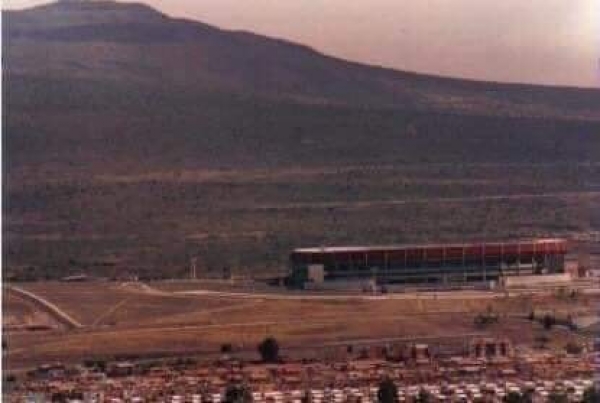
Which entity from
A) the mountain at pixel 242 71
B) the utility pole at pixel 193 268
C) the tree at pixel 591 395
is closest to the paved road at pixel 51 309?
the utility pole at pixel 193 268

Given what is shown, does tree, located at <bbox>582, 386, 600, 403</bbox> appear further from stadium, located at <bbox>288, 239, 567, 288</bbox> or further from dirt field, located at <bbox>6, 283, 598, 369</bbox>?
stadium, located at <bbox>288, 239, 567, 288</bbox>

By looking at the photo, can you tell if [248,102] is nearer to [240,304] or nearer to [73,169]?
[73,169]

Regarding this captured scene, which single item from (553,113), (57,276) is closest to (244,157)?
(553,113)

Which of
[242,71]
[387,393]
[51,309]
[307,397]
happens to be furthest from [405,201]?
[387,393]

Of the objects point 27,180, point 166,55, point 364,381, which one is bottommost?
point 364,381

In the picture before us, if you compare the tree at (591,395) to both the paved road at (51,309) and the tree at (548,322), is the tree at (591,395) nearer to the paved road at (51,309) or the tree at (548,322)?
the tree at (548,322)
